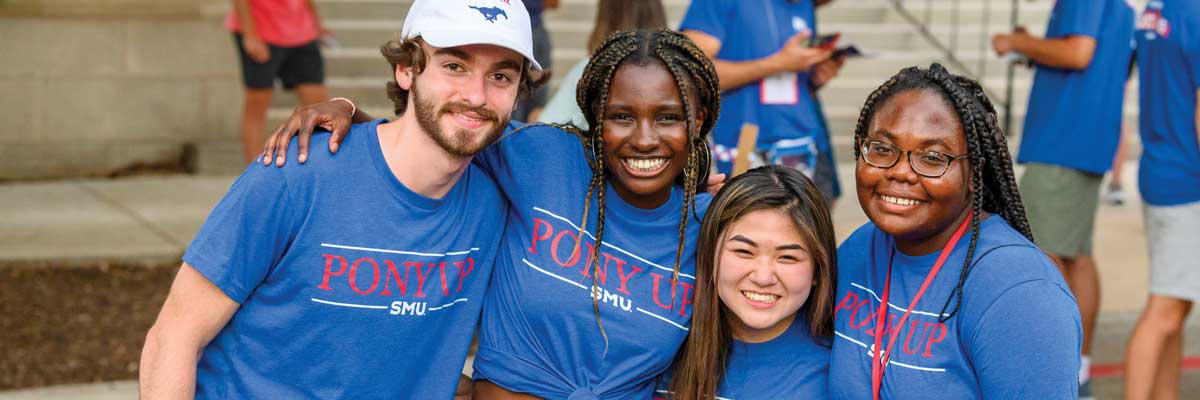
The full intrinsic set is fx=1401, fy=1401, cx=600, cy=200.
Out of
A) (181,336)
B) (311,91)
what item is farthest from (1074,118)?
(311,91)

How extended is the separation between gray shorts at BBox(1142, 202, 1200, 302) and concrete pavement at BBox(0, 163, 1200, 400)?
2.58 ft

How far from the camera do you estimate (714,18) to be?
5332mm

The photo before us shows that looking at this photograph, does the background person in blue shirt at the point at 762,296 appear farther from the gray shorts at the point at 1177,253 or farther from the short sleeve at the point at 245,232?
the gray shorts at the point at 1177,253

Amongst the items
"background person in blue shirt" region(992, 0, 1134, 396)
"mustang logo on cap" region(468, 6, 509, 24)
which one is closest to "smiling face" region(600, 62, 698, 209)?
"mustang logo on cap" region(468, 6, 509, 24)

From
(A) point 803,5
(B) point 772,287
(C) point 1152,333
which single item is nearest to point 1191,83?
(C) point 1152,333

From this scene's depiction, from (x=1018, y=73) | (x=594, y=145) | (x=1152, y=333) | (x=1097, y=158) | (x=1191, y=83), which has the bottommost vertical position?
(x=1018, y=73)

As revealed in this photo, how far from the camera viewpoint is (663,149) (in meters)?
3.14

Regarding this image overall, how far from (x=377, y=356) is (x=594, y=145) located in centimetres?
69

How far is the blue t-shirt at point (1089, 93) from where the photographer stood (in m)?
5.56

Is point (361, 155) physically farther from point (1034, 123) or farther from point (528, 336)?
point (1034, 123)

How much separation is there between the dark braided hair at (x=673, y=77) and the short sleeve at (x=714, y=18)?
2.03 metres

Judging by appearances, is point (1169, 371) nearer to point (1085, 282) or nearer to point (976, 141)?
point (1085, 282)

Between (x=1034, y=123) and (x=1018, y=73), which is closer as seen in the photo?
(x=1034, y=123)

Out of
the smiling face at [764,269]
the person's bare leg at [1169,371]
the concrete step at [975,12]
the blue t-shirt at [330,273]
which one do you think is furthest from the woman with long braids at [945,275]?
the concrete step at [975,12]
